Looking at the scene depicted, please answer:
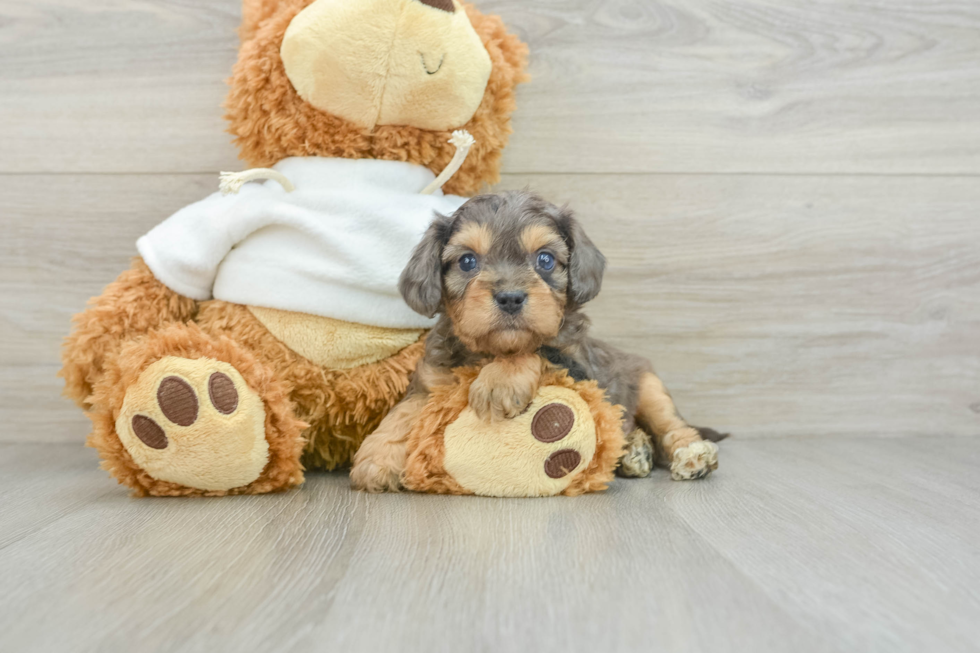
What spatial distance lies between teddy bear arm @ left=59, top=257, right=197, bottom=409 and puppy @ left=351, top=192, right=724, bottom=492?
651mm

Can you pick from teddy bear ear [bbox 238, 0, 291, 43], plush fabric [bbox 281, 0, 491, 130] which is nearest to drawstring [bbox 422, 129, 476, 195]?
plush fabric [bbox 281, 0, 491, 130]

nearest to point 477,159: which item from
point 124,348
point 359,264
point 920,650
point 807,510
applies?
point 359,264

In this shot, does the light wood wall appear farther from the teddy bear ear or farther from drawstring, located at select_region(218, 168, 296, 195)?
drawstring, located at select_region(218, 168, 296, 195)

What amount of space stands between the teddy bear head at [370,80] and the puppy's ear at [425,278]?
1.25 feet

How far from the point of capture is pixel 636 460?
6.40 feet

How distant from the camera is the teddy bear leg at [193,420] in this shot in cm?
156

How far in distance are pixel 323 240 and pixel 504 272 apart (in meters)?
0.51

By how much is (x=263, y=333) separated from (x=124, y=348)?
34cm

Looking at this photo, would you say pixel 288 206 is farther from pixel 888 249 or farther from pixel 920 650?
pixel 888 249

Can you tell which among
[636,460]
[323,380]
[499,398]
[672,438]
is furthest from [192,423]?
[672,438]

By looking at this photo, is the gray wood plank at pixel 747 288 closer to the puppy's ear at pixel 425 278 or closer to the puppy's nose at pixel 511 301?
the puppy's ear at pixel 425 278

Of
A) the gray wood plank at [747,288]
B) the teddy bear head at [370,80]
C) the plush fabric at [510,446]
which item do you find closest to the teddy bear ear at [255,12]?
the teddy bear head at [370,80]

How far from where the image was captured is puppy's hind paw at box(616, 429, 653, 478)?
6.40ft

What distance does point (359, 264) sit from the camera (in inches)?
73.1
